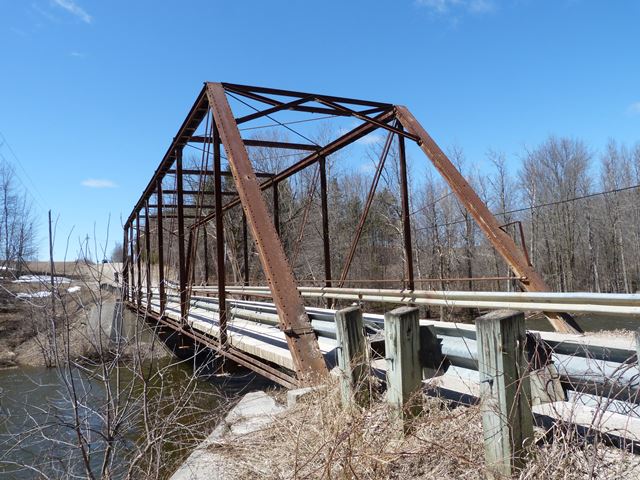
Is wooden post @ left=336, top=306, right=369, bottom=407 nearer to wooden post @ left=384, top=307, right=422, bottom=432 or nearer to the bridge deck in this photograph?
wooden post @ left=384, top=307, right=422, bottom=432

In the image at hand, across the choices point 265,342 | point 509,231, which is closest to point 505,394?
point 265,342

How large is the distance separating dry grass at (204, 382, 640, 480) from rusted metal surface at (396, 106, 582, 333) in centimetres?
310

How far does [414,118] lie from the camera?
8.64 metres

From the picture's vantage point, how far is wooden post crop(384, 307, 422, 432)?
3.16m

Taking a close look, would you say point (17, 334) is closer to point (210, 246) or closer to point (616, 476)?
point (210, 246)

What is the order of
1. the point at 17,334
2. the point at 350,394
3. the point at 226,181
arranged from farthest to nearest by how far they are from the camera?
the point at 226,181 < the point at 17,334 < the point at 350,394

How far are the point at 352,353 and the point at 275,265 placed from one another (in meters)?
2.32

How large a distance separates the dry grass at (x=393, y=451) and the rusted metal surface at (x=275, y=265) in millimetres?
1204

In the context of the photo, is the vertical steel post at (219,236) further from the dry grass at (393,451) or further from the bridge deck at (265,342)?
the dry grass at (393,451)

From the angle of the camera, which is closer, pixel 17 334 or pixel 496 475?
pixel 496 475

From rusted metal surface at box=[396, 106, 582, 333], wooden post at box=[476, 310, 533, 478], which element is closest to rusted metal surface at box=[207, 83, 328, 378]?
Answer: wooden post at box=[476, 310, 533, 478]

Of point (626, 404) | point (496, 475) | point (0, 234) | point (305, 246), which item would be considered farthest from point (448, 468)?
point (0, 234)

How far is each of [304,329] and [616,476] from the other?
11.3ft

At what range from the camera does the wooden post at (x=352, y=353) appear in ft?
11.6
